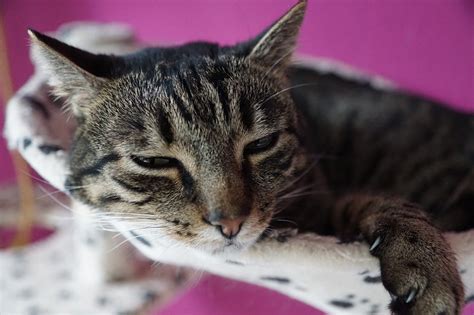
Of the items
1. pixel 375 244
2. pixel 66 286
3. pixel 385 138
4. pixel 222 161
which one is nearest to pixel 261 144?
pixel 222 161

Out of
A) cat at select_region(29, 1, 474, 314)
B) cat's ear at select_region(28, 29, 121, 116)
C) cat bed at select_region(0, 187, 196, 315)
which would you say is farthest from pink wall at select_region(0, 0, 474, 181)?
cat's ear at select_region(28, 29, 121, 116)

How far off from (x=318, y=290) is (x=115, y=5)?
136 centimetres

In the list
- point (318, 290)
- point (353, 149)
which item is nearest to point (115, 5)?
point (353, 149)

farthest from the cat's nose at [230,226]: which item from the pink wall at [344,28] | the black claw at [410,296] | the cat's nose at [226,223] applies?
Answer: the pink wall at [344,28]

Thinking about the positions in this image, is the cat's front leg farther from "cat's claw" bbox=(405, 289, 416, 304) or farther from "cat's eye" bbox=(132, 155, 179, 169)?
"cat's eye" bbox=(132, 155, 179, 169)

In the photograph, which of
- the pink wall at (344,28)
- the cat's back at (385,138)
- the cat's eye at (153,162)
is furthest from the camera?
the pink wall at (344,28)

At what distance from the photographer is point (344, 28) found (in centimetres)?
162

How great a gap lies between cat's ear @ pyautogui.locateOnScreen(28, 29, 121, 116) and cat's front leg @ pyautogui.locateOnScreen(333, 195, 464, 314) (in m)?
0.52

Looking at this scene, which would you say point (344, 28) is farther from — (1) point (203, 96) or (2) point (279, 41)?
(1) point (203, 96)

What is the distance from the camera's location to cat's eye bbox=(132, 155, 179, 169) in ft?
2.70

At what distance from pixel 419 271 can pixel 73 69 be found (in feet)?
2.04

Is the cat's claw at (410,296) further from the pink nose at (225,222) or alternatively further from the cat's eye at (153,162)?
the cat's eye at (153,162)

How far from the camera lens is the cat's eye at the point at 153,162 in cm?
82

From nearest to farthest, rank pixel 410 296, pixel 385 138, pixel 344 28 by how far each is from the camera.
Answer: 1. pixel 410 296
2. pixel 385 138
3. pixel 344 28
